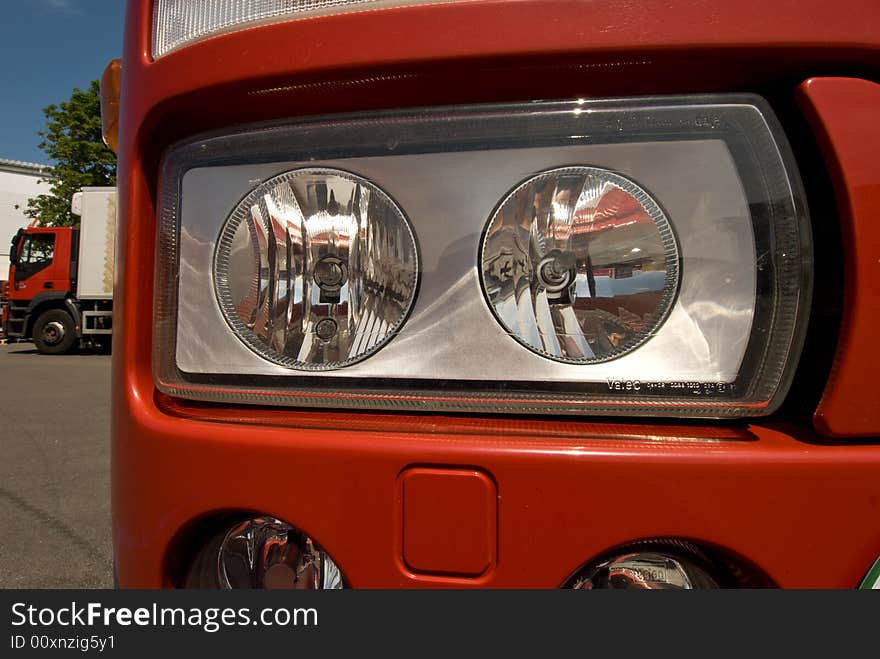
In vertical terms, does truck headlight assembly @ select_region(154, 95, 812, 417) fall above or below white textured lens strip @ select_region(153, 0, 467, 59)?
below

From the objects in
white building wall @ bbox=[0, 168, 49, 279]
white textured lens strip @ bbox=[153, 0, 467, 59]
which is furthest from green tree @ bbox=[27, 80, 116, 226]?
white textured lens strip @ bbox=[153, 0, 467, 59]

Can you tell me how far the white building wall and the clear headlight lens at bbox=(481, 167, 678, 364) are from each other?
1402 inches

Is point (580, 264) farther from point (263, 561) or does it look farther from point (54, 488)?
point (54, 488)

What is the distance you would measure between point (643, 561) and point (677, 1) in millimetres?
576

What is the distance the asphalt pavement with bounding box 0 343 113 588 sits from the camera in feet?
8.38

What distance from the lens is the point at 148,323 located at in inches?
29.6

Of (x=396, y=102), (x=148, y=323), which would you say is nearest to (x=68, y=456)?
(x=148, y=323)

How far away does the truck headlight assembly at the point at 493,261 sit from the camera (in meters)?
0.62

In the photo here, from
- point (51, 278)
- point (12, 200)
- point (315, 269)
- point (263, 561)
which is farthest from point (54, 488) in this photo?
point (12, 200)

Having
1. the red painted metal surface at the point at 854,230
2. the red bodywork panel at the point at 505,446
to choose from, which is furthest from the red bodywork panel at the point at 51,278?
the red painted metal surface at the point at 854,230

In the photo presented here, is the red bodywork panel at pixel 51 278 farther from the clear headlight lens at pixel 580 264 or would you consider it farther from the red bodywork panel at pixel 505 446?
the clear headlight lens at pixel 580 264

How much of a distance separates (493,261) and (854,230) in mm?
350

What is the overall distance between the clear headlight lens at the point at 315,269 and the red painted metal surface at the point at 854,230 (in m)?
0.43

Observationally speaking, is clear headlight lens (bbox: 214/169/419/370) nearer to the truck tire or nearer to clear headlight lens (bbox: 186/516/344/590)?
clear headlight lens (bbox: 186/516/344/590)
